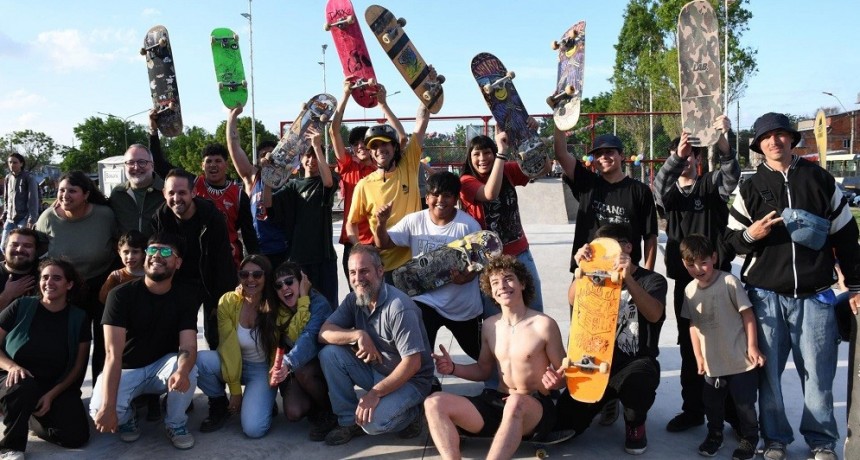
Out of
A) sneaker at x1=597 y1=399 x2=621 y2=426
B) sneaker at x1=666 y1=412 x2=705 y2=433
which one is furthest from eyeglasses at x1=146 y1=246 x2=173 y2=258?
sneaker at x1=666 y1=412 x2=705 y2=433

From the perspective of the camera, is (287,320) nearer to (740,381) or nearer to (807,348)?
(740,381)

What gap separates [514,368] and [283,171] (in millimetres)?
2201

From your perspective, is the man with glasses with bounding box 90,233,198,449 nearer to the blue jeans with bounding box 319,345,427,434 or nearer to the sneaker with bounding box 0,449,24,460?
the sneaker with bounding box 0,449,24,460

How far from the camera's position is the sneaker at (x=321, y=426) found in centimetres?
332

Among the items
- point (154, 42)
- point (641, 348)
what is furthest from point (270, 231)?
point (641, 348)

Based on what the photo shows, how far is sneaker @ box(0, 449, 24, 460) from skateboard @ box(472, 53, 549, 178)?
3.32 meters

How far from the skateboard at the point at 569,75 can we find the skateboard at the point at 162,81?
296 centimetres

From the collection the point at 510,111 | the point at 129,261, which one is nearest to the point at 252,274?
the point at 129,261

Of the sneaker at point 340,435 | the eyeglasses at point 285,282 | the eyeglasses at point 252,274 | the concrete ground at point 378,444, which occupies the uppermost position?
the eyeglasses at point 252,274

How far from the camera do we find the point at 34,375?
3.29 m

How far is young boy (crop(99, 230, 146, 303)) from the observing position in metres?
3.51

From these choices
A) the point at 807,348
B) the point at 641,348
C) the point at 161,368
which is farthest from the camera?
Answer: the point at 161,368

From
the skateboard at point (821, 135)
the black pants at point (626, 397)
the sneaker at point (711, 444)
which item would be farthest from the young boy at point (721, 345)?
the skateboard at point (821, 135)

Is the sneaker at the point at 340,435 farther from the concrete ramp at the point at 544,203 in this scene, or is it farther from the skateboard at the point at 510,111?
the concrete ramp at the point at 544,203
